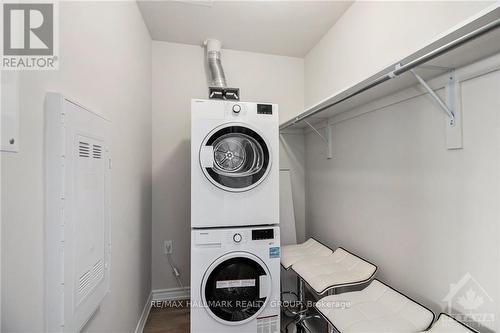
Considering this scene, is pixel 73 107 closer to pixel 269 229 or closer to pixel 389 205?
pixel 269 229

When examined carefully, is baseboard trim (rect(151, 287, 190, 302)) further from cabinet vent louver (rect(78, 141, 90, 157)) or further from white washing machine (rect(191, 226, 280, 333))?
cabinet vent louver (rect(78, 141, 90, 157))

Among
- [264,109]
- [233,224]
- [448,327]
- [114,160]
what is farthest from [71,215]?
[448,327]

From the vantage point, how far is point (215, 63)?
2.61 metres

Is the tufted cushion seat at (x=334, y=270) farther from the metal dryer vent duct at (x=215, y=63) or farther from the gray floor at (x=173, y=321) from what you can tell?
the metal dryer vent duct at (x=215, y=63)

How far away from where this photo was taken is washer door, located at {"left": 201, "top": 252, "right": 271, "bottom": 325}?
1765mm

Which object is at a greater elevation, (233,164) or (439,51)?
(439,51)

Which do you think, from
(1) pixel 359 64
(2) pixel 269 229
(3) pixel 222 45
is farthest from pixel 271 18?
(2) pixel 269 229

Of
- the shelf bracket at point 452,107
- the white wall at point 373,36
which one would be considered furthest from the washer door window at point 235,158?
the shelf bracket at point 452,107

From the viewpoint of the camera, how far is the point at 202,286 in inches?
68.7

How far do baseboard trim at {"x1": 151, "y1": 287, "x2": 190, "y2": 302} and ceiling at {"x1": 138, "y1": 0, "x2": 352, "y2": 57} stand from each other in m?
2.73

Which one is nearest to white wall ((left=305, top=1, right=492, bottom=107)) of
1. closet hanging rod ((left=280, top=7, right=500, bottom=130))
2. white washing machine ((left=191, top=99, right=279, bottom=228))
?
closet hanging rod ((left=280, top=7, right=500, bottom=130))

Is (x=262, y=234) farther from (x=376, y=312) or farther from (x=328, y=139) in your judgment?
(x=328, y=139)

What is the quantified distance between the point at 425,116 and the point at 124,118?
191cm

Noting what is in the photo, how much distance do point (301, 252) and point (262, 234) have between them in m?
0.58
